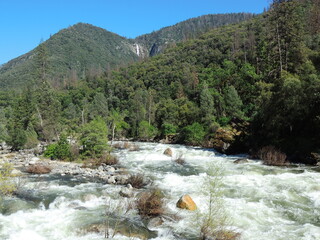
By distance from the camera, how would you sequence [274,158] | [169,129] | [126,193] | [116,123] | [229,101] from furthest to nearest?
[116,123], [169,129], [229,101], [274,158], [126,193]

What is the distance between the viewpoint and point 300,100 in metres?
24.6

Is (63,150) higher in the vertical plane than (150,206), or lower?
higher

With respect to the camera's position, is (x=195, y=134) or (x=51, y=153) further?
(x=195, y=134)

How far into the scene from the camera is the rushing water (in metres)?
10.6

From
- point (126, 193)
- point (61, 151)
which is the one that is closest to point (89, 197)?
point (126, 193)

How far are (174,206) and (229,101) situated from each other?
1503 inches

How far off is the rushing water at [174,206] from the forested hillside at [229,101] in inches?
273

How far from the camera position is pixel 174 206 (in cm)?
1320

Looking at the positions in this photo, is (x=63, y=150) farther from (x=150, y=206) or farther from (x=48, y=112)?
(x=48, y=112)

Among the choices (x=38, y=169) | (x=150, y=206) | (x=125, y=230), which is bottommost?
(x=125, y=230)

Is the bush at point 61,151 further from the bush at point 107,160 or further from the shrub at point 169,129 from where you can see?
the shrub at point 169,129

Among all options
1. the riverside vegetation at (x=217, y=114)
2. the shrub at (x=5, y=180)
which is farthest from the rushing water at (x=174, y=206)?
the shrub at (x=5, y=180)

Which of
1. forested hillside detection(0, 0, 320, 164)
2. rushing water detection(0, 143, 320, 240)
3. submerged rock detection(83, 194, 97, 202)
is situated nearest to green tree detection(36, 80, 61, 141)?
forested hillside detection(0, 0, 320, 164)

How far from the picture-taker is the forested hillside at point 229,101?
26.1 m
